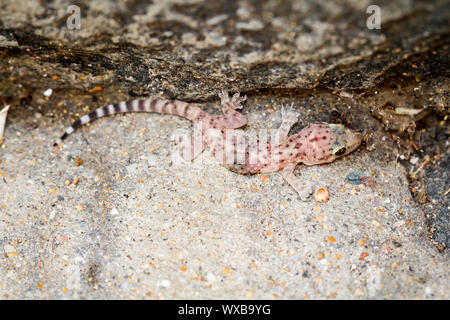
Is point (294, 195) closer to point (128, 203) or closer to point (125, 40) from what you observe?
point (128, 203)

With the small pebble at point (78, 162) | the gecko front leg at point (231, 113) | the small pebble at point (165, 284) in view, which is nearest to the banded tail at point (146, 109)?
the gecko front leg at point (231, 113)

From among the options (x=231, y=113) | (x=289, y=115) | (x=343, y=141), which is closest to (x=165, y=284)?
(x=231, y=113)

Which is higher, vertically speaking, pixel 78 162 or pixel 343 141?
pixel 343 141

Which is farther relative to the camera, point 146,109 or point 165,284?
point 146,109

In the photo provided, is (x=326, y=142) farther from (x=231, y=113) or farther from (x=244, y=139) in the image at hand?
(x=231, y=113)

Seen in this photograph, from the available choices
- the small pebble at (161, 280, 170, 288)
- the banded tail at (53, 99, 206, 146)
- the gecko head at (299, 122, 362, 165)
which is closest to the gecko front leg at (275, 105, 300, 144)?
the gecko head at (299, 122, 362, 165)

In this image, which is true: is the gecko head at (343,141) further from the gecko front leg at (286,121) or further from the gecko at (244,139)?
the gecko front leg at (286,121)

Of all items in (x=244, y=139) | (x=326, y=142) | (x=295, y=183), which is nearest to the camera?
(x=295, y=183)
